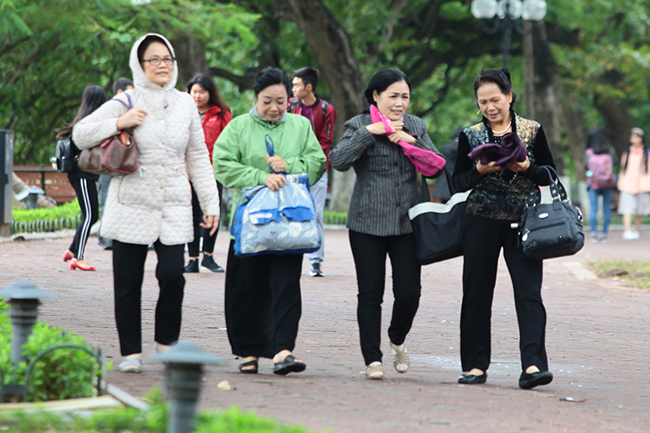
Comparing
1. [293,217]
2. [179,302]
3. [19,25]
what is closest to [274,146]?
[293,217]

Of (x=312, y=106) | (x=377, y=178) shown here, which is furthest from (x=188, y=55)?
(x=377, y=178)

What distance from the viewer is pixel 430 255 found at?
523 cm

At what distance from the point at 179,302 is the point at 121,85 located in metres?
5.14

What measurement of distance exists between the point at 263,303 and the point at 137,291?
30.1 inches

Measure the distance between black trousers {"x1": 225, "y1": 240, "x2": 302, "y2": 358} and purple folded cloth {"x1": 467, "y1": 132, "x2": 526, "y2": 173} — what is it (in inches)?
47.8

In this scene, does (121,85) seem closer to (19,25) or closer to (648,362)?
(19,25)

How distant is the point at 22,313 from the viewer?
415cm

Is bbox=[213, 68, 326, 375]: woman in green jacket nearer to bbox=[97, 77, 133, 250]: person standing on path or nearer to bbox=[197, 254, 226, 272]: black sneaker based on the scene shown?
bbox=[97, 77, 133, 250]: person standing on path

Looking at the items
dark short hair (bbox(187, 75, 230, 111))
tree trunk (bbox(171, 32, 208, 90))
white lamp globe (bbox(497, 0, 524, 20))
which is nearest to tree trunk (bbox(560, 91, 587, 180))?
white lamp globe (bbox(497, 0, 524, 20))

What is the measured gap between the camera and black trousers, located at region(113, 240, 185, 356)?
5023 mm

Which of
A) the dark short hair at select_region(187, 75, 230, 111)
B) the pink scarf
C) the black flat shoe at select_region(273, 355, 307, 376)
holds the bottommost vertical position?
the black flat shoe at select_region(273, 355, 307, 376)

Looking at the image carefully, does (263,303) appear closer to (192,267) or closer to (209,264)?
(192,267)

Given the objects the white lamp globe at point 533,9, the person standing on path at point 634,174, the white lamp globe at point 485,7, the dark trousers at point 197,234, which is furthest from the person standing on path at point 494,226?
the white lamp globe at point 533,9

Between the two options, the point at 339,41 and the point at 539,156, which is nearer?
the point at 539,156
